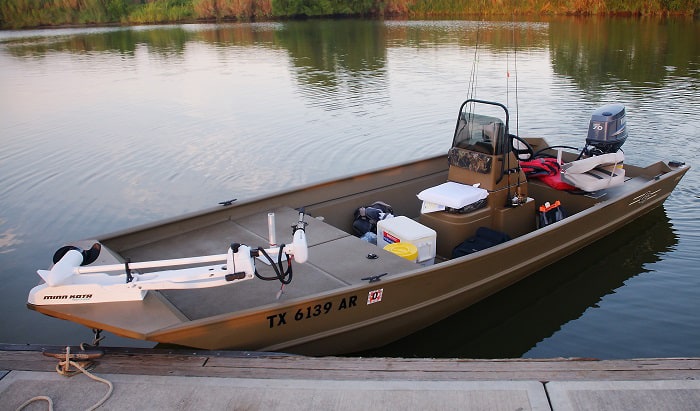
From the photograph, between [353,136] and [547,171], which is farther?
[353,136]

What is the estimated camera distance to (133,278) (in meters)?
4.31

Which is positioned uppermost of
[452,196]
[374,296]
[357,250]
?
[452,196]

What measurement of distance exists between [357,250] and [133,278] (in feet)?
6.97

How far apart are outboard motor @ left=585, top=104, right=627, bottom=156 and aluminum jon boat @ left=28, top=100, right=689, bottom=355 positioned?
0.07 feet

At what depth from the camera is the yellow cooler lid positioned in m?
5.68

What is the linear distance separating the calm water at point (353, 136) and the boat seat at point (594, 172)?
867mm

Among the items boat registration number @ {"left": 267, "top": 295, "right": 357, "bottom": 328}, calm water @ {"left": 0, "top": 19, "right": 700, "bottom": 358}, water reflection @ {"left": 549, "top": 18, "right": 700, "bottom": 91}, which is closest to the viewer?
boat registration number @ {"left": 267, "top": 295, "right": 357, "bottom": 328}

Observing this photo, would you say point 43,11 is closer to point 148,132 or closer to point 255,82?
point 255,82

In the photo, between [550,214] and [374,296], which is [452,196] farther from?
[374,296]

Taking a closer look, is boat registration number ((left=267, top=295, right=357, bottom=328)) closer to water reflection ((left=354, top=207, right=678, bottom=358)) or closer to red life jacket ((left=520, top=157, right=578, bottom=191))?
water reflection ((left=354, top=207, right=678, bottom=358))

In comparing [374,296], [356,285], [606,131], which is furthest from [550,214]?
[356,285]

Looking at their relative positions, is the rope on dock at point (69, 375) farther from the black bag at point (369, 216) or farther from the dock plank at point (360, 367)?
the black bag at point (369, 216)

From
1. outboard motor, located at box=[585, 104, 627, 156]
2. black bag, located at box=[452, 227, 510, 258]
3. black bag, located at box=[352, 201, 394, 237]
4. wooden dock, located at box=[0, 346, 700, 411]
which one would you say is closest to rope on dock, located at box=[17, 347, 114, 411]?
wooden dock, located at box=[0, 346, 700, 411]

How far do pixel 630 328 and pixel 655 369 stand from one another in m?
2.20
